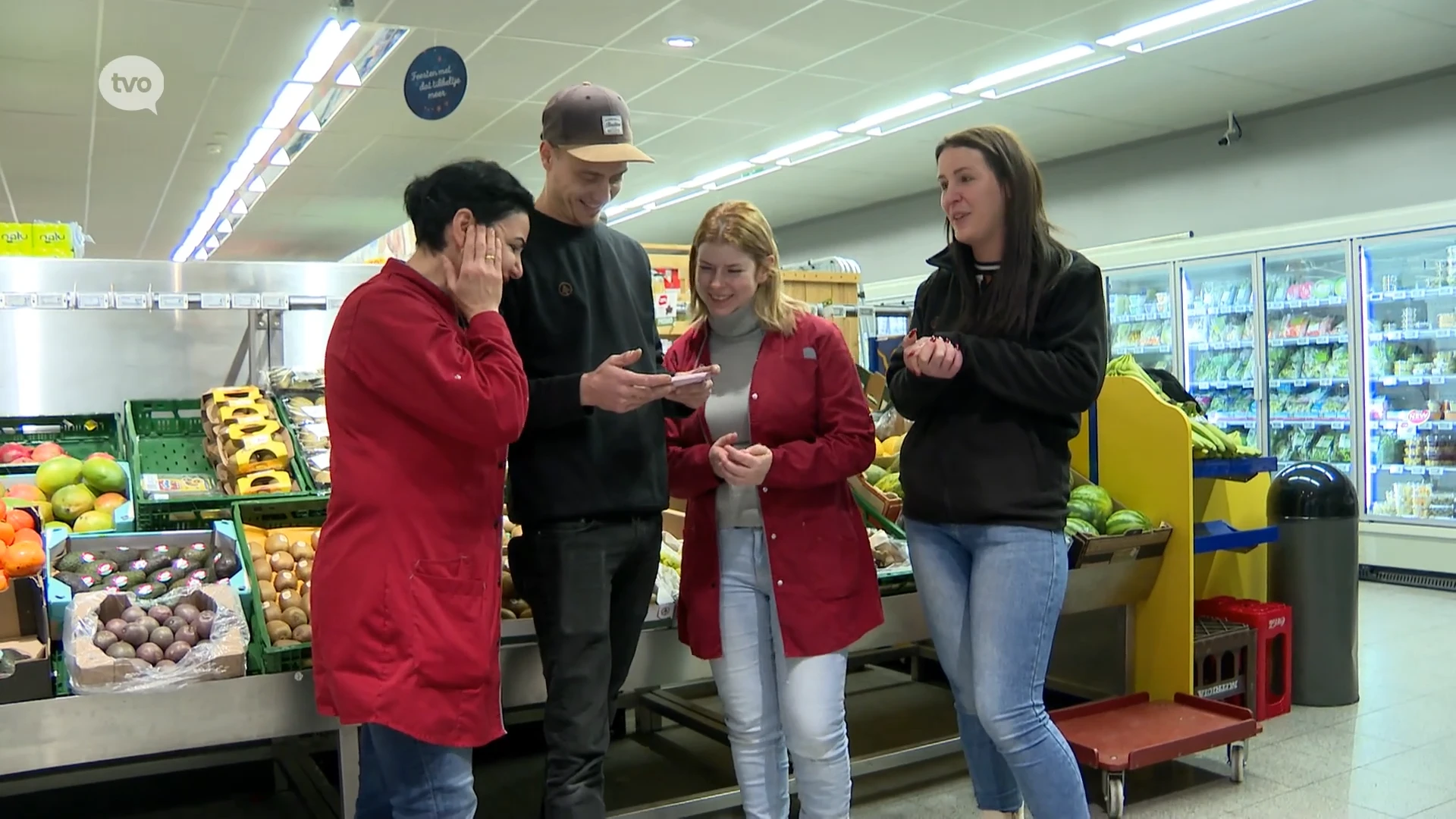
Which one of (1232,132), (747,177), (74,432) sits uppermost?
(747,177)

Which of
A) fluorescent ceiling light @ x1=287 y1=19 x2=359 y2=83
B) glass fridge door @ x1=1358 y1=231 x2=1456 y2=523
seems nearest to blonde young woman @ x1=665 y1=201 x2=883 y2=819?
fluorescent ceiling light @ x1=287 y1=19 x2=359 y2=83

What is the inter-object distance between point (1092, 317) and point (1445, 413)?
634cm

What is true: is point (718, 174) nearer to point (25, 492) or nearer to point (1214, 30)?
point (1214, 30)

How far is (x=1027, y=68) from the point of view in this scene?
7.62 m

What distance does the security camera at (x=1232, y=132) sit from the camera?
8.96 m

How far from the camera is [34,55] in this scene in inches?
276

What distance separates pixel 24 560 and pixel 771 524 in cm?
161

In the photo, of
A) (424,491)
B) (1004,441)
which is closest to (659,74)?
(1004,441)

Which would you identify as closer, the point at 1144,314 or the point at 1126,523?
the point at 1126,523

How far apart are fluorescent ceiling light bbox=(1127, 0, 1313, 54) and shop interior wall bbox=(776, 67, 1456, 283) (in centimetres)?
126

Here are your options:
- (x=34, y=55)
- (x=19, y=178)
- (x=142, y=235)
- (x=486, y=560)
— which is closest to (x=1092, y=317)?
(x=486, y=560)

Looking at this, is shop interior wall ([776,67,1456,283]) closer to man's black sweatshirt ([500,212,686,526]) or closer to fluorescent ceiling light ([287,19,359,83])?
fluorescent ceiling light ([287,19,359,83])

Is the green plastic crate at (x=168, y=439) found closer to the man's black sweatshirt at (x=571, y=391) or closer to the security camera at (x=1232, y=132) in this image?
the man's black sweatshirt at (x=571, y=391)

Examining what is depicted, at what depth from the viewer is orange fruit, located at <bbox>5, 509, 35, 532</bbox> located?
100 inches
